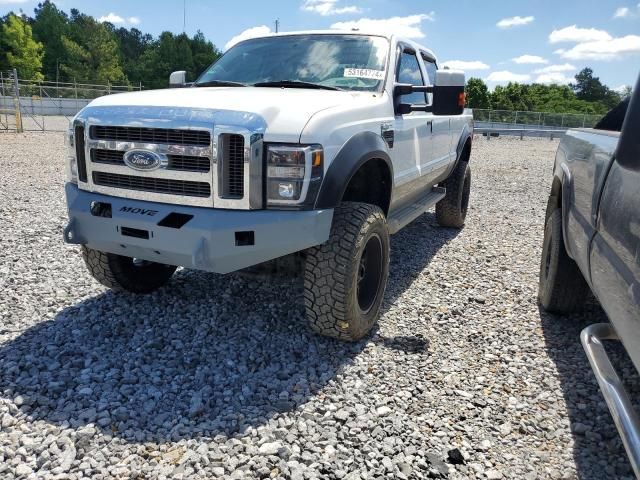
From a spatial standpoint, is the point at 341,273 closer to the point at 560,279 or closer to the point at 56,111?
the point at 560,279

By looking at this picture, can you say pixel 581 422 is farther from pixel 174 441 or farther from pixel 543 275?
pixel 174 441

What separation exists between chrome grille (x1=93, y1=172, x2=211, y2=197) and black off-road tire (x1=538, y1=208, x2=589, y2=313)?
2459 millimetres

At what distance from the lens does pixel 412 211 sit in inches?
183

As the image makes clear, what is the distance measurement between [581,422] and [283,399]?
1.56m

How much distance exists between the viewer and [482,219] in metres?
7.69

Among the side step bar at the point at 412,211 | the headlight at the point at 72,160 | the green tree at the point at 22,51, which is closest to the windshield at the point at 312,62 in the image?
the side step bar at the point at 412,211

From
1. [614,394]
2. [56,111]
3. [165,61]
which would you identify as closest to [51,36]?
[165,61]

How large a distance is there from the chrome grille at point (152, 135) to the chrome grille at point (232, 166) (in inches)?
4.4

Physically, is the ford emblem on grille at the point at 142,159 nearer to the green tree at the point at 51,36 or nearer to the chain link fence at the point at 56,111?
the chain link fence at the point at 56,111

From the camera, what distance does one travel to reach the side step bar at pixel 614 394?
5.96ft

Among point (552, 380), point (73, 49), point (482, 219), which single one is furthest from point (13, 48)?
point (552, 380)

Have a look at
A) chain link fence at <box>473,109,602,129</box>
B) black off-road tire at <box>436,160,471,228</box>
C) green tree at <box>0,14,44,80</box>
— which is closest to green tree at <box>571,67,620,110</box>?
chain link fence at <box>473,109,602,129</box>

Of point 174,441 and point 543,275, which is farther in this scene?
point 543,275

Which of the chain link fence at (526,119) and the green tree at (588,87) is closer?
the chain link fence at (526,119)
